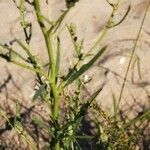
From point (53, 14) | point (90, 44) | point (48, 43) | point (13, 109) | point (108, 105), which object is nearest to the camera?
point (48, 43)

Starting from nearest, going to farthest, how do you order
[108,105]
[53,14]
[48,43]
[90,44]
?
[48,43] → [108,105] → [90,44] → [53,14]

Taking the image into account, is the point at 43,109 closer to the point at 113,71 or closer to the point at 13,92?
the point at 13,92

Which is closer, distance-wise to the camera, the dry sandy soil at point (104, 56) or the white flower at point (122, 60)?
the dry sandy soil at point (104, 56)

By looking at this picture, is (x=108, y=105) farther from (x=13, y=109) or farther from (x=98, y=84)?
(x=13, y=109)

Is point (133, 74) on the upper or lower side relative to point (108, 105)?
upper

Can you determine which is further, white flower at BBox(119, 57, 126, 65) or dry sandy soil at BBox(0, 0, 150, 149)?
white flower at BBox(119, 57, 126, 65)

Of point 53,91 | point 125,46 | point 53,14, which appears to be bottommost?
point 53,91

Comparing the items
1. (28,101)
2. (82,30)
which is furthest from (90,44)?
(28,101)

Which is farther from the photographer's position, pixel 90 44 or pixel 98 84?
pixel 90 44
